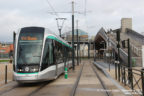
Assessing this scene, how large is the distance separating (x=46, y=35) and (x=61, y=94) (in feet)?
12.0

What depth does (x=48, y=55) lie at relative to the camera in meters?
10.7

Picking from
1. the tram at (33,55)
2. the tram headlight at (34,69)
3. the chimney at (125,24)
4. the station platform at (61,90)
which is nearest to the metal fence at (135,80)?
the station platform at (61,90)

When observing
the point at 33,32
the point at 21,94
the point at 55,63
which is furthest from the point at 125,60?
the point at 21,94

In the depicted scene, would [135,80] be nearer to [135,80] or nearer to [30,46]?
[135,80]

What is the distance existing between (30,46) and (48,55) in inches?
42.1

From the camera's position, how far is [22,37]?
10.5 metres

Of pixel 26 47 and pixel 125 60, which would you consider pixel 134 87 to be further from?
pixel 125 60

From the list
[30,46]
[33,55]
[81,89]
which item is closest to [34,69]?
[33,55]

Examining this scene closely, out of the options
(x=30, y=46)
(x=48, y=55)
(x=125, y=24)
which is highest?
(x=125, y=24)

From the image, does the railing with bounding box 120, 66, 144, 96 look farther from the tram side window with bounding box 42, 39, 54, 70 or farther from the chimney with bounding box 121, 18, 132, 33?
the chimney with bounding box 121, 18, 132, 33

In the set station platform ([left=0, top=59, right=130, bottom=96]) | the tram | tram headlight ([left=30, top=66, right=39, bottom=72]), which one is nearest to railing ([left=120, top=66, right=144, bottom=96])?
station platform ([left=0, top=59, right=130, bottom=96])

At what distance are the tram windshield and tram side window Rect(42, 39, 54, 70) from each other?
0.31 metres

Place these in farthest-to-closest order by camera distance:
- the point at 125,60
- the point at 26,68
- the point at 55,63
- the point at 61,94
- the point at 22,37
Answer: the point at 125,60 < the point at 55,63 < the point at 22,37 < the point at 26,68 < the point at 61,94

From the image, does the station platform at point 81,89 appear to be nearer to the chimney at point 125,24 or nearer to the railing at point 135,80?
the railing at point 135,80
